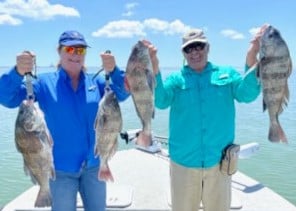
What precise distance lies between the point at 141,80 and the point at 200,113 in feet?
3.02

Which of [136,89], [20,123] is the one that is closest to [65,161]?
[20,123]

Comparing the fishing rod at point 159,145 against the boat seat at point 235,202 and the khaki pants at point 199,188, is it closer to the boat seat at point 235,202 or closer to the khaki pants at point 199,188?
the boat seat at point 235,202

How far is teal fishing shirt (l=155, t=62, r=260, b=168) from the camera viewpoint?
4.33 m

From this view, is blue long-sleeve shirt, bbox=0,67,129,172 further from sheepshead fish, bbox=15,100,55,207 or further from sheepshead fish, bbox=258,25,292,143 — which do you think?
sheepshead fish, bbox=258,25,292,143

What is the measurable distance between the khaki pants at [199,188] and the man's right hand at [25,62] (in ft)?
6.41

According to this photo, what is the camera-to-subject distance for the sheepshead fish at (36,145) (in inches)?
140

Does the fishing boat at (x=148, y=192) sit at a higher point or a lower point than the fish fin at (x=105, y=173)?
lower

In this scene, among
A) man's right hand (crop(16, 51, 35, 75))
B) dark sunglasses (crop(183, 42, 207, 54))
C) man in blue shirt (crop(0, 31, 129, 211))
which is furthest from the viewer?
dark sunglasses (crop(183, 42, 207, 54))

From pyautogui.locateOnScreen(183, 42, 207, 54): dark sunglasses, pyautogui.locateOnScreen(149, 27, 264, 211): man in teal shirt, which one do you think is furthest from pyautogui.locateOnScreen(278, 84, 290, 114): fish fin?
pyautogui.locateOnScreen(183, 42, 207, 54): dark sunglasses

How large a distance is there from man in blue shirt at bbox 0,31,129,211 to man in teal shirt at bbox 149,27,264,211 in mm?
707

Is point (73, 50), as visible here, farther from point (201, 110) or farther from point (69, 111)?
point (201, 110)

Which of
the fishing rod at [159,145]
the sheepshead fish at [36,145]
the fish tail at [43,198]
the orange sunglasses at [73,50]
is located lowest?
the fishing rod at [159,145]

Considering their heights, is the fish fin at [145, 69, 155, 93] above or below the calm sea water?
above

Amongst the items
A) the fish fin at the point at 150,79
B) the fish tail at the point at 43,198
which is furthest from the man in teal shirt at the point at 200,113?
the fish tail at the point at 43,198
